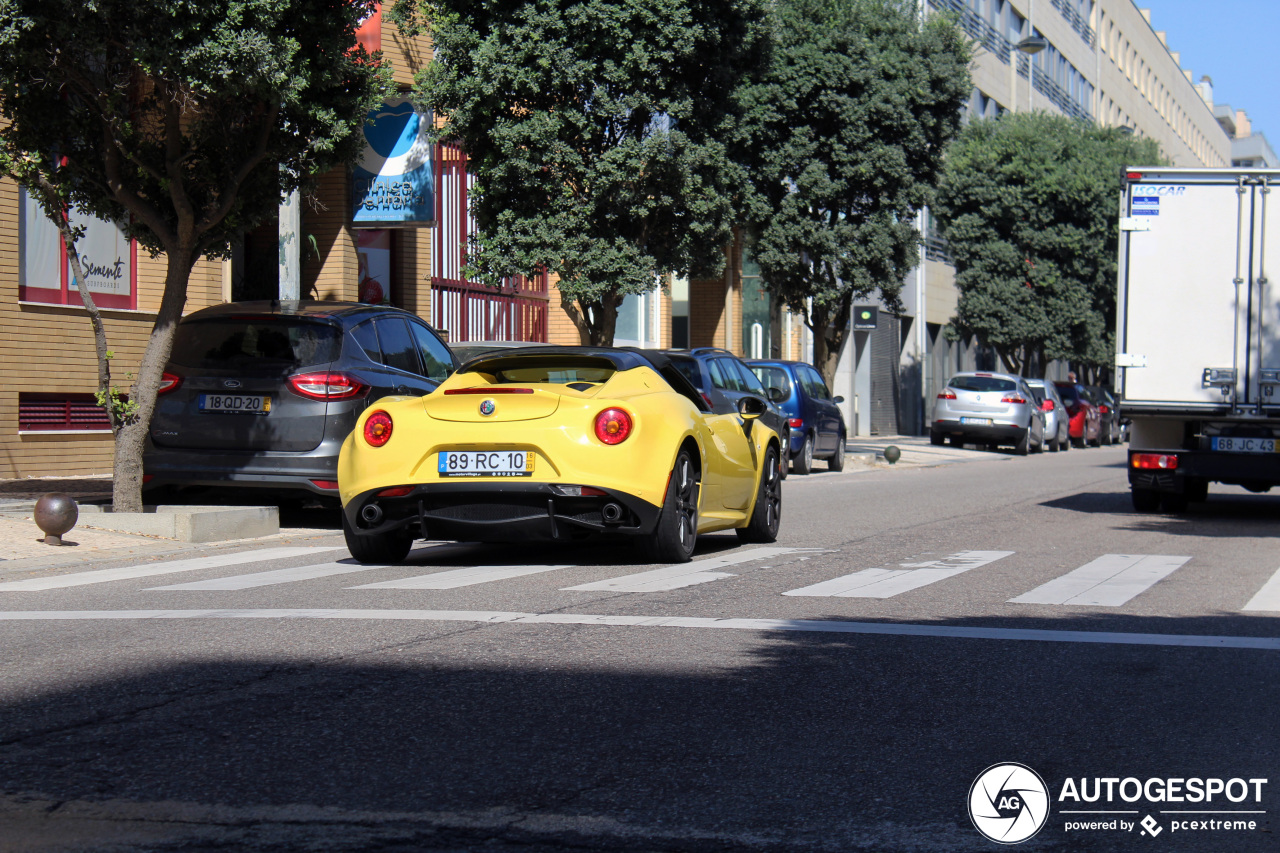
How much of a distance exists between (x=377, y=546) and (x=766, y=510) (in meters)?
3.10

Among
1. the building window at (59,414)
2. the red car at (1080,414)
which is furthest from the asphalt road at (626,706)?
the red car at (1080,414)

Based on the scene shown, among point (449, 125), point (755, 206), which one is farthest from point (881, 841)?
point (755, 206)

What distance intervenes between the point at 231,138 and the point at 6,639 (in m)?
6.90

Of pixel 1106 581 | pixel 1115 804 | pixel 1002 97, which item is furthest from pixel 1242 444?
pixel 1002 97

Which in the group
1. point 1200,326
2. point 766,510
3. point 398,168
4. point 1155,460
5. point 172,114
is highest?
point 398,168

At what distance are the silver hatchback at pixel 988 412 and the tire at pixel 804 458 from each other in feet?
37.6

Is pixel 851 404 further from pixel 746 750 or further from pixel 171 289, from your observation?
pixel 746 750

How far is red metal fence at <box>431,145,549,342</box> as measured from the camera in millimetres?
24938

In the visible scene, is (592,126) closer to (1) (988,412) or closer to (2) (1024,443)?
(1) (988,412)

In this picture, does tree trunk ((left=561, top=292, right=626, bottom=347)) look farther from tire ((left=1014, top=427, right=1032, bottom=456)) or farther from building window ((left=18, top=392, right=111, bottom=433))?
tire ((left=1014, top=427, right=1032, bottom=456))

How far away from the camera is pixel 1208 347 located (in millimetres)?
13875

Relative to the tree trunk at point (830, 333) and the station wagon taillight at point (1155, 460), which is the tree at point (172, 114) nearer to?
the station wagon taillight at point (1155, 460)

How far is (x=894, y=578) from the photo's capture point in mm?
8828

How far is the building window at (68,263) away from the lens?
17.1 metres
